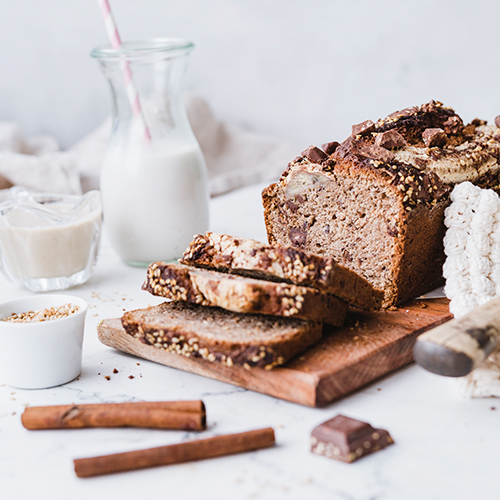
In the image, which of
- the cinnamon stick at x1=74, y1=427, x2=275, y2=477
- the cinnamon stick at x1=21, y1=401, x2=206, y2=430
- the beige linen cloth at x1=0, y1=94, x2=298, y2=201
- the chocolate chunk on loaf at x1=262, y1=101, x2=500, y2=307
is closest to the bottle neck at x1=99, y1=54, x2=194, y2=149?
the chocolate chunk on loaf at x1=262, y1=101, x2=500, y2=307

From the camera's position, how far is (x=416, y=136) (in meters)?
2.87

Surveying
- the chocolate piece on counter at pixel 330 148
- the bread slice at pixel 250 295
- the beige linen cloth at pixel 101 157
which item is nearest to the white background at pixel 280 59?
the beige linen cloth at pixel 101 157

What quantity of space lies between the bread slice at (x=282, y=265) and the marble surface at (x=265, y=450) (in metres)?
0.30

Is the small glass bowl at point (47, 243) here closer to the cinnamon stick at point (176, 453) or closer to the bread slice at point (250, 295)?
the bread slice at point (250, 295)

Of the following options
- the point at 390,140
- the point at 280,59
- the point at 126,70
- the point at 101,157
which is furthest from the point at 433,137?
the point at 280,59

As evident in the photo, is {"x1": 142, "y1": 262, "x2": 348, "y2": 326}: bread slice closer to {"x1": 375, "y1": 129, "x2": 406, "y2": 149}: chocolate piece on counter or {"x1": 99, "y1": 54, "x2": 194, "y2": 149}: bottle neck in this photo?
{"x1": 375, "y1": 129, "x2": 406, "y2": 149}: chocolate piece on counter

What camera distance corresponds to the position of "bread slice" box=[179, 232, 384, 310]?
2068 mm

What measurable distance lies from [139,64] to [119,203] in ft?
2.28

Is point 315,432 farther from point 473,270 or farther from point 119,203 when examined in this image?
point 119,203

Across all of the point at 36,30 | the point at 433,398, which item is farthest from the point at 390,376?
the point at 36,30

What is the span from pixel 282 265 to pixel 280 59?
3.90 m

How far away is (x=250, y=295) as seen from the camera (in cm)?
200

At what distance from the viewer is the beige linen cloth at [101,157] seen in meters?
4.61

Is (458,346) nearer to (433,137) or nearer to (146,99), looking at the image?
(433,137)
